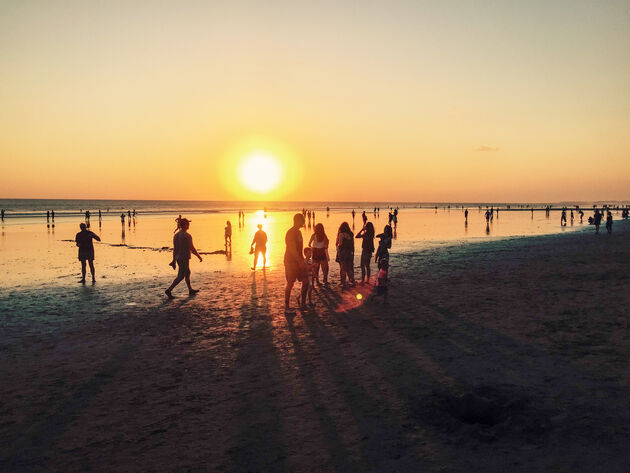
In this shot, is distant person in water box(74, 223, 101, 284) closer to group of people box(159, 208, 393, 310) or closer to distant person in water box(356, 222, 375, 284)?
group of people box(159, 208, 393, 310)

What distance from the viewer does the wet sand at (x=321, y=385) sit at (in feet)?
14.3

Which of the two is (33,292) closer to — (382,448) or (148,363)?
(148,363)

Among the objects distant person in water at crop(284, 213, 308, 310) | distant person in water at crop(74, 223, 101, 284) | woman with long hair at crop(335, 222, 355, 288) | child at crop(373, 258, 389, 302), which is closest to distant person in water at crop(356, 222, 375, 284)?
woman with long hair at crop(335, 222, 355, 288)

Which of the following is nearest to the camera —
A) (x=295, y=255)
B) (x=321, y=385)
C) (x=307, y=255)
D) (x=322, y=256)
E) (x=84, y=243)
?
(x=321, y=385)

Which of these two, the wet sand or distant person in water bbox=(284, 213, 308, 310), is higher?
distant person in water bbox=(284, 213, 308, 310)

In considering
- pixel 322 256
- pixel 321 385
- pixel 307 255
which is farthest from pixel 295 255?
pixel 321 385

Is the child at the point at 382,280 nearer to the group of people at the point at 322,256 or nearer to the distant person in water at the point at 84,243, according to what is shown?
the group of people at the point at 322,256

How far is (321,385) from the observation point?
Answer: 604cm

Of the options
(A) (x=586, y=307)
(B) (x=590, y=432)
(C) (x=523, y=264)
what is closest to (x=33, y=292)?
(B) (x=590, y=432)

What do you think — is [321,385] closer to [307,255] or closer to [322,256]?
[322,256]

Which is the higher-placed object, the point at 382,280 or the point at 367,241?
the point at 367,241

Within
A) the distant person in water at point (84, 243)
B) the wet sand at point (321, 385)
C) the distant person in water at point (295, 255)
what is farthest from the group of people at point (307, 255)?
the wet sand at point (321, 385)

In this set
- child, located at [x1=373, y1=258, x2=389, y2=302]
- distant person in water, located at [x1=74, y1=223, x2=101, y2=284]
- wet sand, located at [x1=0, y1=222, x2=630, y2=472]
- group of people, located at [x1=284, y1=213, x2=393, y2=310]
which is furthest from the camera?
distant person in water, located at [x1=74, y1=223, x2=101, y2=284]

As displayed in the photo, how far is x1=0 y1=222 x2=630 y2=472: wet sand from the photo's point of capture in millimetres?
4352
